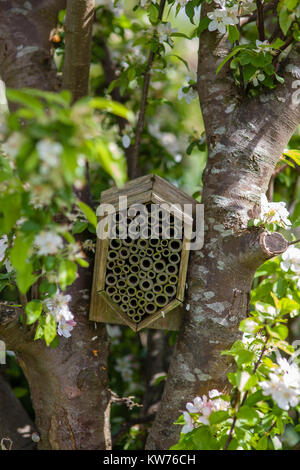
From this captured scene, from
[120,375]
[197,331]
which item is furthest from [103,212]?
[120,375]

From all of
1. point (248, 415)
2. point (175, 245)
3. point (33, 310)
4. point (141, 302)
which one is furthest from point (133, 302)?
point (248, 415)

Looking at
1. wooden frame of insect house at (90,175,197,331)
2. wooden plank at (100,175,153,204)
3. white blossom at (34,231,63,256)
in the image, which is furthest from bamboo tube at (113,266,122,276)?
white blossom at (34,231,63,256)

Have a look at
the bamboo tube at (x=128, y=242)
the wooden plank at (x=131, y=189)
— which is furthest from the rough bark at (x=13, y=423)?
the wooden plank at (x=131, y=189)

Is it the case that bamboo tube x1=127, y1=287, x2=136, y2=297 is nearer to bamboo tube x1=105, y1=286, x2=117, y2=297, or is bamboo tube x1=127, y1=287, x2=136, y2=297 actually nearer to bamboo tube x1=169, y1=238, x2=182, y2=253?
bamboo tube x1=105, y1=286, x2=117, y2=297

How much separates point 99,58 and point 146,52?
0.84 feet

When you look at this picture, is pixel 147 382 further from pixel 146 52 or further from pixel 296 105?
pixel 146 52

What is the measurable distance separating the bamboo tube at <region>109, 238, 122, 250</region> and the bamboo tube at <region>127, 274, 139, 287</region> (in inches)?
4.4

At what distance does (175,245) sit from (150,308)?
0.24 m

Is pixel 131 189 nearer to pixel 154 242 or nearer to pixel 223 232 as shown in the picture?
pixel 154 242

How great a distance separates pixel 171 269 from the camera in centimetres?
156

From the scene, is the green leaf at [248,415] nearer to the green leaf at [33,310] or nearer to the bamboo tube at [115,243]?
the green leaf at [33,310]

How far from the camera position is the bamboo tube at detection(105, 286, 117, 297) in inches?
61.5

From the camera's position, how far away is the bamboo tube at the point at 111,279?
1.56 meters

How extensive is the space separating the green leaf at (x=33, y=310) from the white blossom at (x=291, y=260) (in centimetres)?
73
